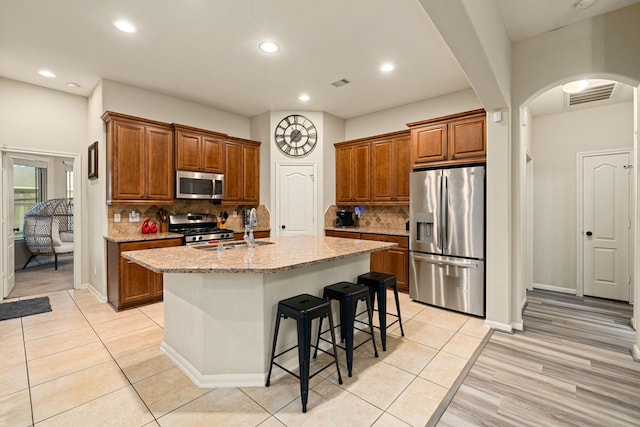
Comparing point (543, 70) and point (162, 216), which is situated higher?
point (543, 70)

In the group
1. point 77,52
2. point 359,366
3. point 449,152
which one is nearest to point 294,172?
point 449,152

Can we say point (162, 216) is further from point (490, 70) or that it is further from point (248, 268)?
point (490, 70)

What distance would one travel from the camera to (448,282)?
3.82 m

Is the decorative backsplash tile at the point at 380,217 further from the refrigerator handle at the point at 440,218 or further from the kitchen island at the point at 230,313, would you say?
the kitchen island at the point at 230,313

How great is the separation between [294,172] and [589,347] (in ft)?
14.5

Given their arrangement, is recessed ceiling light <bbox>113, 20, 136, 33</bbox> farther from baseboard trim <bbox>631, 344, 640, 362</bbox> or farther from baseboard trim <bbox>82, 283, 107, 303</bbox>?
baseboard trim <bbox>631, 344, 640, 362</bbox>

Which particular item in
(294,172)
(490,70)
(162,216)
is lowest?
(162,216)

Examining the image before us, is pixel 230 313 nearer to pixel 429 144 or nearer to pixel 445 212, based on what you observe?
pixel 445 212

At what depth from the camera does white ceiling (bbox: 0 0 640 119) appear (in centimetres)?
266

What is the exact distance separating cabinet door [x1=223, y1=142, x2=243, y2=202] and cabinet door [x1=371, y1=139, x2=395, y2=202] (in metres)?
2.33

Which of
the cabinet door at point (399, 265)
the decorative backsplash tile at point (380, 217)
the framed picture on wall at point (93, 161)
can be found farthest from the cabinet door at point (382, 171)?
the framed picture on wall at point (93, 161)

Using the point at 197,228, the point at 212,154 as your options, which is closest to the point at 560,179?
the point at 212,154

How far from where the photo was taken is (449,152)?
3957 mm

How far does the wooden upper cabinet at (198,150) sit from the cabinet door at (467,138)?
3.55 meters
